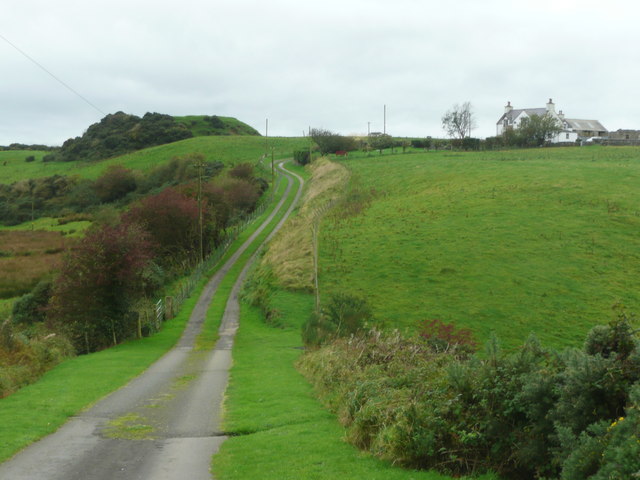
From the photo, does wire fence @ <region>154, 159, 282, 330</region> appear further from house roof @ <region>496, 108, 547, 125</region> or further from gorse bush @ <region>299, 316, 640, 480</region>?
house roof @ <region>496, 108, 547, 125</region>

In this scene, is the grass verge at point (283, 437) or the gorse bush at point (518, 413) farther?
the grass verge at point (283, 437)

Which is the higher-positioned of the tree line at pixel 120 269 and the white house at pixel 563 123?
the white house at pixel 563 123

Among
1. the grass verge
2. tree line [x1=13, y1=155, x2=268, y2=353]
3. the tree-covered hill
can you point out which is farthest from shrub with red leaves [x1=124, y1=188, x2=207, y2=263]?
the tree-covered hill

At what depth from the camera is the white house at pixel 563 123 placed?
5595 inches

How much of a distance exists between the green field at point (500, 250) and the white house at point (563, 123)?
7550 centimetres

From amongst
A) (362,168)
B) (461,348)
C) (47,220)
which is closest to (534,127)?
(362,168)

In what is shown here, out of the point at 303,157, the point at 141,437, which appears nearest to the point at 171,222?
the point at 141,437

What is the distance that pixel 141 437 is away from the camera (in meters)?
14.9

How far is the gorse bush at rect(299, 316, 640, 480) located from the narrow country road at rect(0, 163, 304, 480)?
3784 mm

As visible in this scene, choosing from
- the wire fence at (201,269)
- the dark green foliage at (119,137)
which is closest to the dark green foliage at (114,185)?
the wire fence at (201,269)

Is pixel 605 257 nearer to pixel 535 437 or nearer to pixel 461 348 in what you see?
pixel 461 348

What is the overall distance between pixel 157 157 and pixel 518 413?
6091 inches

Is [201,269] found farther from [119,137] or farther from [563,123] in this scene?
[119,137]

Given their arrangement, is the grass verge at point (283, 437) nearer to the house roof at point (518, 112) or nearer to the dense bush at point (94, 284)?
the dense bush at point (94, 284)
